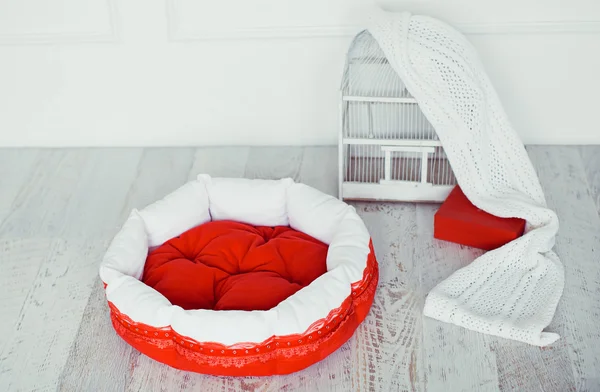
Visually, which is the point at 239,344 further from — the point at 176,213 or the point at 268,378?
the point at 176,213


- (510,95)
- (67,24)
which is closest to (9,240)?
(67,24)

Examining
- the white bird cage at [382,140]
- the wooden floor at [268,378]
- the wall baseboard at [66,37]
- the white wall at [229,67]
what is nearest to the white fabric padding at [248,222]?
the wooden floor at [268,378]

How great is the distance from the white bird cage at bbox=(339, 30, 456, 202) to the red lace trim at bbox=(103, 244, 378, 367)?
604 millimetres

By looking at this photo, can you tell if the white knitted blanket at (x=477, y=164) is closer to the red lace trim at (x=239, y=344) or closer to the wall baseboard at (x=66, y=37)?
the red lace trim at (x=239, y=344)

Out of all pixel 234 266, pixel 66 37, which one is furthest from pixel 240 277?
pixel 66 37

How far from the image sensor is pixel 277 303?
187 centimetres

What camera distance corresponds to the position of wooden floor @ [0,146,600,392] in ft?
5.92

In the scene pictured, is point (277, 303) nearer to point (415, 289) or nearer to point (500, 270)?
point (415, 289)

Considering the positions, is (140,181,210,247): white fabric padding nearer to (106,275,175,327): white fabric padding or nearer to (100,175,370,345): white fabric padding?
(100,175,370,345): white fabric padding

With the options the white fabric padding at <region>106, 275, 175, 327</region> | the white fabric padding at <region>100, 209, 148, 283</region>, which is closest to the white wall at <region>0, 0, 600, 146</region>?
the white fabric padding at <region>100, 209, 148, 283</region>

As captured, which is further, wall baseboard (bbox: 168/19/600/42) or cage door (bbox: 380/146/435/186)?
wall baseboard (bbox: 168/19/600/42)

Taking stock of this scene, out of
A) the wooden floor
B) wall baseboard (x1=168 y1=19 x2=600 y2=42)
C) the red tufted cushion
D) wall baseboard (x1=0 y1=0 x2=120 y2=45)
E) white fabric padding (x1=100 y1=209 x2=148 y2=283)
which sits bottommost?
the wooden floor

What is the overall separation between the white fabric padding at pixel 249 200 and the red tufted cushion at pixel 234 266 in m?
0.03

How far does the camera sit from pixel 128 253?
1960 millimetres
